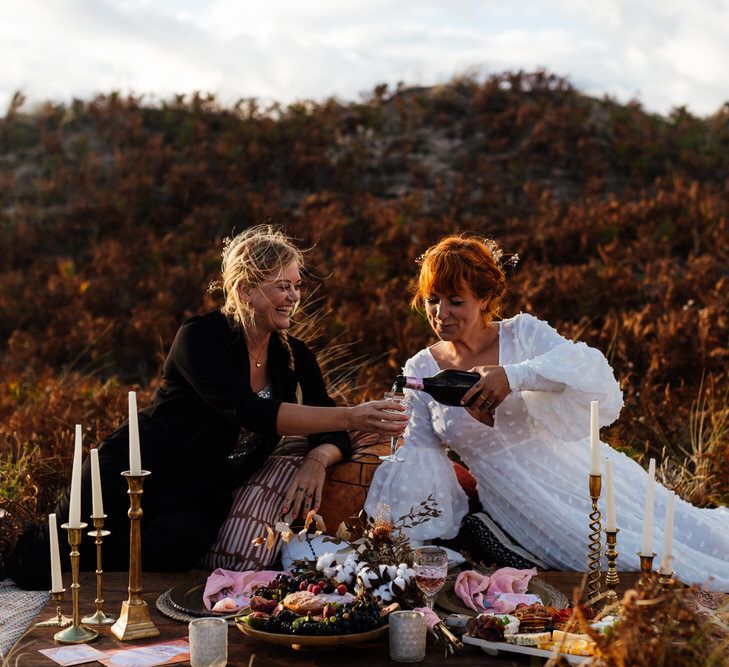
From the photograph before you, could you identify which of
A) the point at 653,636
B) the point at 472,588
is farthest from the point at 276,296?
the point at 653,636

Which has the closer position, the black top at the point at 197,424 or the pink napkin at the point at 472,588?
the pink napkin at the point at 472,588

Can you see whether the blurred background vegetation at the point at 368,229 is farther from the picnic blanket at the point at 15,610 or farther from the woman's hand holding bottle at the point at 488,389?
the woman's hand holding bottle at the point at 488,389

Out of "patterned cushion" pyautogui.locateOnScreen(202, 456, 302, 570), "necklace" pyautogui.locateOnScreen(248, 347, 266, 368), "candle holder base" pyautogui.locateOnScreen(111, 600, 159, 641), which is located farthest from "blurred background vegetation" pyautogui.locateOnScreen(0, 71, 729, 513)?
"candle holder base" pyautogui.locateOnScreen(111, 600, 159, 641)

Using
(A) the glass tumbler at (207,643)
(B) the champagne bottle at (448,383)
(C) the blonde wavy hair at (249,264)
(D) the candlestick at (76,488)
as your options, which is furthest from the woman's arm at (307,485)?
(D) the candlestick at (76,488)

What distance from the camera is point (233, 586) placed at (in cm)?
383

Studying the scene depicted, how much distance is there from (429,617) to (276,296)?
5.58 ft

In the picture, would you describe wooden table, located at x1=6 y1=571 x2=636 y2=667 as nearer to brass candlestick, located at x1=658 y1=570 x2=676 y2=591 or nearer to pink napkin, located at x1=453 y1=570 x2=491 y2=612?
pink napkin, located at x1=453 y1=570 x2=491 y2=612

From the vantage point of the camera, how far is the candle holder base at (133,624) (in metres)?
3.32

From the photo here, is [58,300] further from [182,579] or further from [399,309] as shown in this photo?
[182,579]

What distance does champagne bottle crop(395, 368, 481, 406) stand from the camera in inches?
166

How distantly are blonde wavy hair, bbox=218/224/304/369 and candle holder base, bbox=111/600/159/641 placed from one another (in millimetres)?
1530

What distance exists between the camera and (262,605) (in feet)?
10.9

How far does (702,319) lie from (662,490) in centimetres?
360

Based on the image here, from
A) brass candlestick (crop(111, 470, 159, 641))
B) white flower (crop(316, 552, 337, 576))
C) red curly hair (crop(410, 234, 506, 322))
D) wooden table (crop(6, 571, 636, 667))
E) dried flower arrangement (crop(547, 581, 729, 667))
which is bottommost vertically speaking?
wooden table (crop(6, 571, 636, 667))
